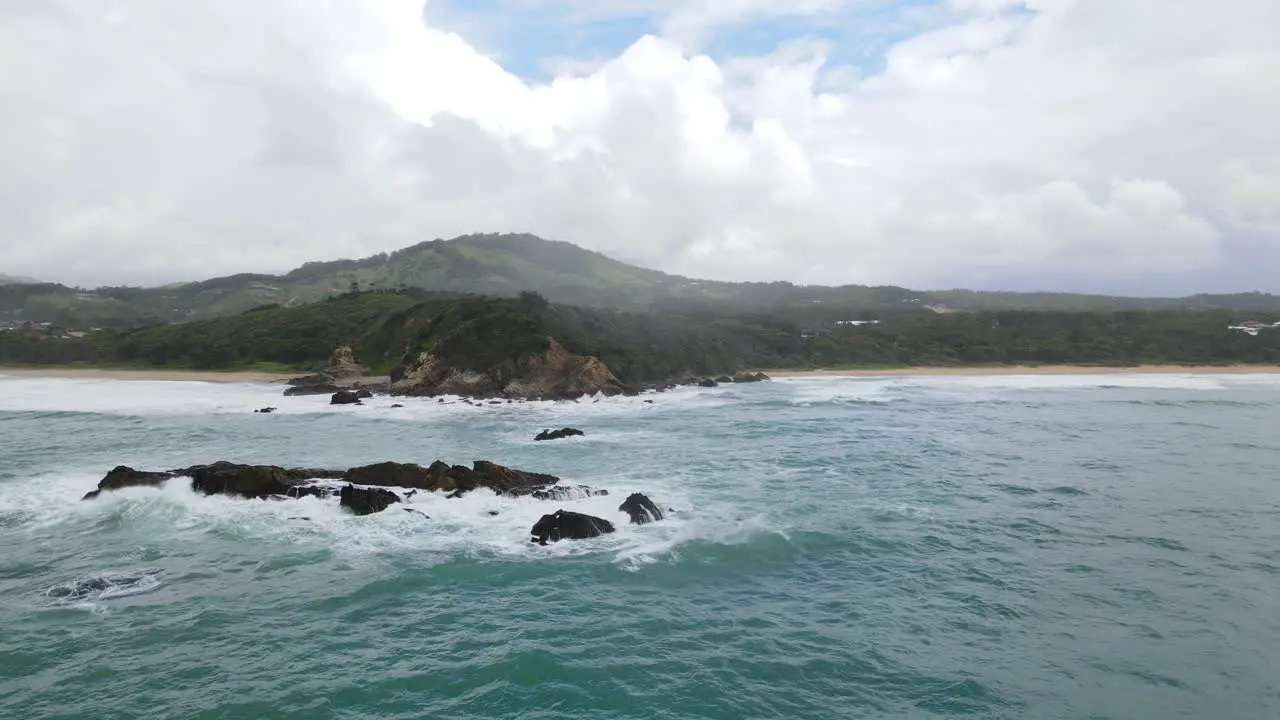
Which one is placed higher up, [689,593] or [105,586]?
[105,586]

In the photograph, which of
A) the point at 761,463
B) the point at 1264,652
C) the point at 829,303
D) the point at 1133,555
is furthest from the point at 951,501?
the point at 829,303

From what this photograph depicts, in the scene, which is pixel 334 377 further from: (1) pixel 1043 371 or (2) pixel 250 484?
(1) pixel 1043 371

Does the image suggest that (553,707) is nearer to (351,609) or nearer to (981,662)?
(351,609)

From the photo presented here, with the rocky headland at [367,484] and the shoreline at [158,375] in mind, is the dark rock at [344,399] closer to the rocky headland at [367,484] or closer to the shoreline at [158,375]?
the shoreline at [158,375]

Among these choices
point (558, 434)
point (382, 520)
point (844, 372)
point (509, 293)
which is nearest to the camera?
point (382, 520)

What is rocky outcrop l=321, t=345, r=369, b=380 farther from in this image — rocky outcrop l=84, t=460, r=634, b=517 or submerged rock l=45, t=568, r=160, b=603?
submerged rock l=45, t=568, r=160, b=603

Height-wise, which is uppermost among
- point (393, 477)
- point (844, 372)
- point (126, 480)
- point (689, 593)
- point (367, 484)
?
point (844, 372)

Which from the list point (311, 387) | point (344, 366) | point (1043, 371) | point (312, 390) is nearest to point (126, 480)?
point (312, 390)
